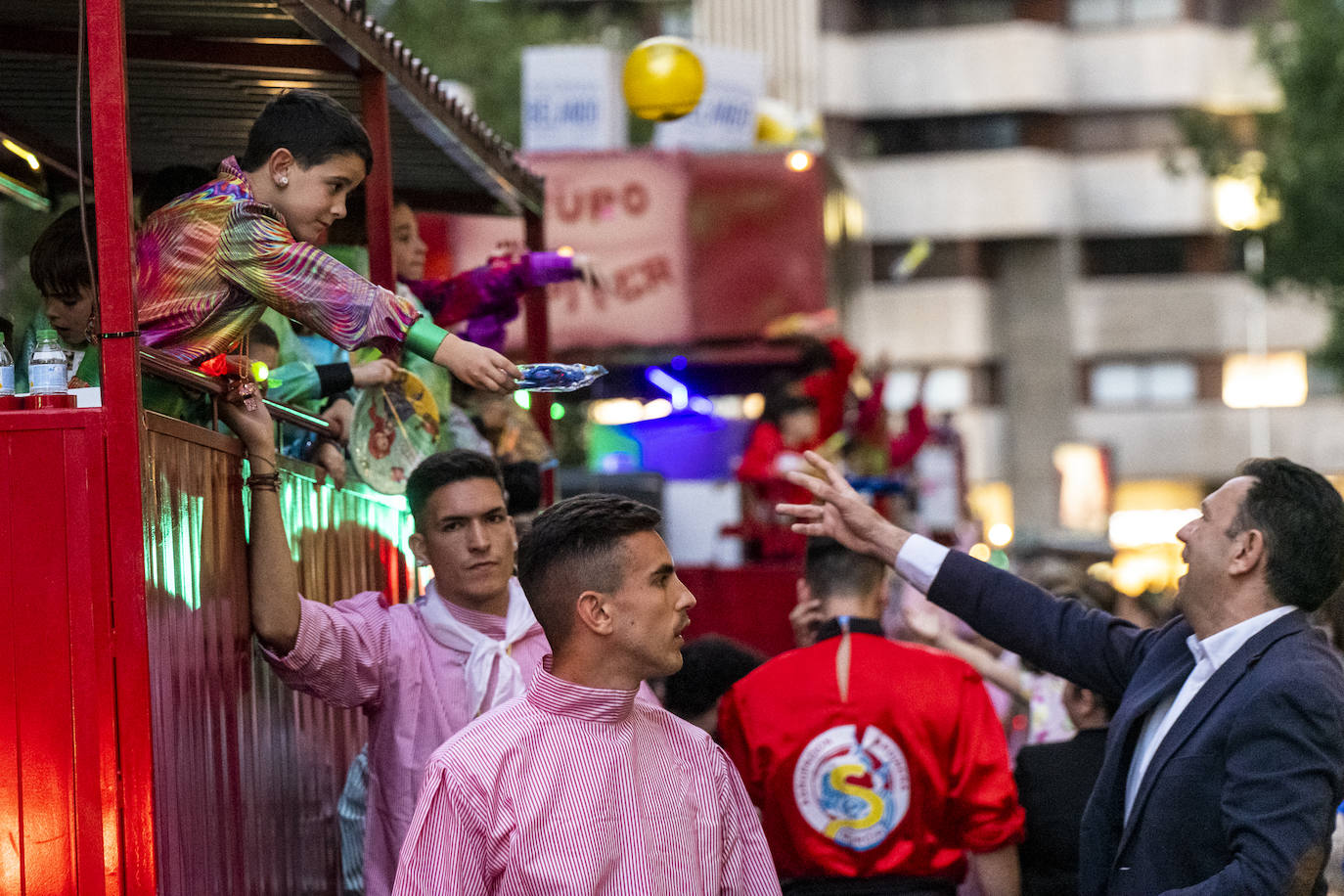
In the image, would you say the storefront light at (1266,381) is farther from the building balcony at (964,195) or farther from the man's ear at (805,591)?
the man's ear at (805,591)

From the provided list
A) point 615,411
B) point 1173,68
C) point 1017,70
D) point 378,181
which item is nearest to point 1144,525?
point 1173,68

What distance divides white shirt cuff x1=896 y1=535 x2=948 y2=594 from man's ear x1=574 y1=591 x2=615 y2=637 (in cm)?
138

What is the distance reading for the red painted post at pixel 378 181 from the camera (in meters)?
5.81

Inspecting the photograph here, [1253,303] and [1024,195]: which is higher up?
[1024,195]

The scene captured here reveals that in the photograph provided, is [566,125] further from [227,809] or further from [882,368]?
[227,809]

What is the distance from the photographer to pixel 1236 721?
4047 mm

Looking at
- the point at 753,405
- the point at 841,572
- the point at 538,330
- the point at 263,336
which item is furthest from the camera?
the point at 753,405

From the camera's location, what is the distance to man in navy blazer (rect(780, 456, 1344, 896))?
392 cm

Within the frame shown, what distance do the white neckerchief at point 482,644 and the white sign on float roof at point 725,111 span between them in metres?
10.6

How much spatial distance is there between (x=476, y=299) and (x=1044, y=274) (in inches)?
1292

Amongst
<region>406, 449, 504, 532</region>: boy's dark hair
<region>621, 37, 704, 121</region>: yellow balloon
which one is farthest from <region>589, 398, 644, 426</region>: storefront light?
<region>406, 449, 504, 532</region>: boy's dark hair

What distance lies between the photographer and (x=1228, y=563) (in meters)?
4.28

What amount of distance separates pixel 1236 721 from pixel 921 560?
1.10 m

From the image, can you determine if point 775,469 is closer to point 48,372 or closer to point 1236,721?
point 1236,721
